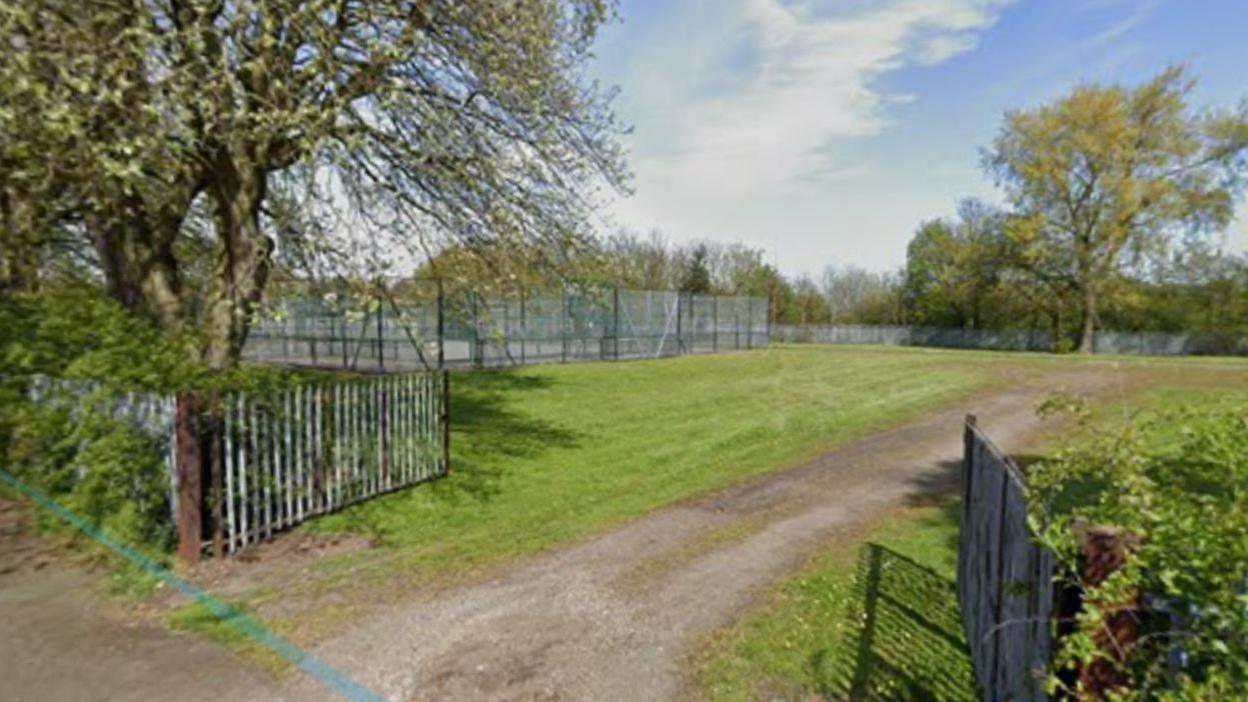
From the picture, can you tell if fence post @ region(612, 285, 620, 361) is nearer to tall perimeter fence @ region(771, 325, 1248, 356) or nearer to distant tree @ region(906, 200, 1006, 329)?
distant tree @ region(906, 200, 1006, 329)

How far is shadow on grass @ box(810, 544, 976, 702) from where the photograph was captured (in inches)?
161

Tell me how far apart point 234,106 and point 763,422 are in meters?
10.6

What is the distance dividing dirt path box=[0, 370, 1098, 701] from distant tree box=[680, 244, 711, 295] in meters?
49.4

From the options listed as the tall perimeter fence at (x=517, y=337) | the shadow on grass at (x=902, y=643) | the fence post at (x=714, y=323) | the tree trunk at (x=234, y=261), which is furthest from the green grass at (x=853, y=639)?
the fence post at (x=714, y=323)

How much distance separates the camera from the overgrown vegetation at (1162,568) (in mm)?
1770

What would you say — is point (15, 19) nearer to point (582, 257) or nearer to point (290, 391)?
point (290, 391)

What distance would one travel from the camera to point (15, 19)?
217 inches

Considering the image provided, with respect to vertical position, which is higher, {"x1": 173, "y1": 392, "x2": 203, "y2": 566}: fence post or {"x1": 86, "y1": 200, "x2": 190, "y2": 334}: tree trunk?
{"x1": 86, "y1": 200, "x2": 190, "y2": 334}: tree trunk

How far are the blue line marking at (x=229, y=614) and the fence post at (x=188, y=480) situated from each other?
10.1 inches

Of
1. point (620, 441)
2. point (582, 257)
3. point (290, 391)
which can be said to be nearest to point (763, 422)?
point (620, 441)

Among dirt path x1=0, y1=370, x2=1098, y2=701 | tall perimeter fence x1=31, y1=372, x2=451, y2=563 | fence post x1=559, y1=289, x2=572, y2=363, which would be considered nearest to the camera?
dirt path x1=0, y1=370, x2=1098, y2=701

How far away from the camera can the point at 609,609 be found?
5105 mm

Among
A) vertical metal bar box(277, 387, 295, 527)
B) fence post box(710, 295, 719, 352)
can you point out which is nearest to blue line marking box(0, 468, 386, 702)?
vertical metal bar box(277, 387, 295, 527)

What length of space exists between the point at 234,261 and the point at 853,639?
26.0 feet
